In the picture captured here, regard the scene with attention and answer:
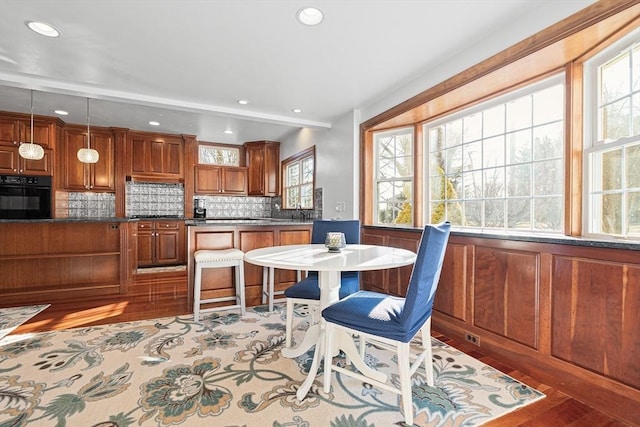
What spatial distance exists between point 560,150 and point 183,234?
18.2 feet

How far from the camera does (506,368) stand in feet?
6.60

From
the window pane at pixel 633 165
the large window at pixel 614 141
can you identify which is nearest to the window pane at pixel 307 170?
the large window at pixel 614 141

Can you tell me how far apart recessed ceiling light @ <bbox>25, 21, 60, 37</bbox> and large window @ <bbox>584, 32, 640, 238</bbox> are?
3.63 metres

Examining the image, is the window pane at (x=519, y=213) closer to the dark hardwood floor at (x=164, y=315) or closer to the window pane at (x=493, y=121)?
the window pane at (x=493, y=121)

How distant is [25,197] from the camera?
4445 mm

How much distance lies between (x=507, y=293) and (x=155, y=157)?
5691mm

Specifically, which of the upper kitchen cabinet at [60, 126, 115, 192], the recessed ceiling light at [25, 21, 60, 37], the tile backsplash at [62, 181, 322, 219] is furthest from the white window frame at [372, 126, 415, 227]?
the upper kitchen cabinet at [60, 126, 115, 192]

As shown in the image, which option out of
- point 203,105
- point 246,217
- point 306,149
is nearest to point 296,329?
point 203,105

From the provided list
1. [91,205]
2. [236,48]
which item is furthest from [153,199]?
[236,48]

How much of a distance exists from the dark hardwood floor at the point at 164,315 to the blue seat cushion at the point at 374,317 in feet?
2.16

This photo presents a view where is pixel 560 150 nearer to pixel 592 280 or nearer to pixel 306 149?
pixel 592 280

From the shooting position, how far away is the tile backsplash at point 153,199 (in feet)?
18.7

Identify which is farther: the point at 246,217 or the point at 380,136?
the point at 246,217

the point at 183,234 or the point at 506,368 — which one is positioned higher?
the point at 183,234
